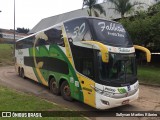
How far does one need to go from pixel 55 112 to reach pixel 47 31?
644 centimetres

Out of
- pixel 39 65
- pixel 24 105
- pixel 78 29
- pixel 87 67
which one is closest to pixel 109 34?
pixel 78 29

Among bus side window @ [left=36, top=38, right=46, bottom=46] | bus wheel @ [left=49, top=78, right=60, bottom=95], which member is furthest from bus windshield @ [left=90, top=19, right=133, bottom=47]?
bus side window @ [left=36, top=38, right=46, bottom=46]

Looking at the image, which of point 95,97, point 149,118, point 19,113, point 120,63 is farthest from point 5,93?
point 149,118

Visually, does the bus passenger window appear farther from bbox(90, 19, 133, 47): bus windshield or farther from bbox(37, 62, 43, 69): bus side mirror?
bbox(37, 62, 43, 69): bus side mirror

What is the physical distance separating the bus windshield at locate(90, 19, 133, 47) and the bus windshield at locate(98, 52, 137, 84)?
610mm

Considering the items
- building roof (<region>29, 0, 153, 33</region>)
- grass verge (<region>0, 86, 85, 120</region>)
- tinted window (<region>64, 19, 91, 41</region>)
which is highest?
building roof (<region>29, 0, 153, 33</region>)

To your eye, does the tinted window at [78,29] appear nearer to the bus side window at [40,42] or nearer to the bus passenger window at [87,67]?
the bus passenger window at [87,67]

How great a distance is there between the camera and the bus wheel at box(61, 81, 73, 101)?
38.3 ft

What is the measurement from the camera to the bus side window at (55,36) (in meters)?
Answer: 12.3

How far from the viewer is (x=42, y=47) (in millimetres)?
14680

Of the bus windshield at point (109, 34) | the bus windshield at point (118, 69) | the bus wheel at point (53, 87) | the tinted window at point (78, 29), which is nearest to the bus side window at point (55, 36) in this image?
the tinted window at point (78, 29)

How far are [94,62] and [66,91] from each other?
10.2 feet

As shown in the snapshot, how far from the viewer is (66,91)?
11922mm

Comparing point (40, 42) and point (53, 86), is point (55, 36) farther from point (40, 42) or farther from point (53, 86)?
point (53, 86)
